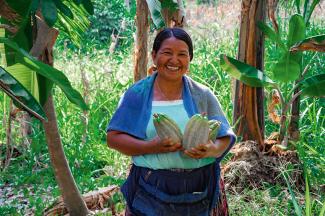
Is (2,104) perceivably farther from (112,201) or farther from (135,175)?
(135,175)

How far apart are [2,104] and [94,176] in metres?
1.13

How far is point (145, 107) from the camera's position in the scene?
2207 mm

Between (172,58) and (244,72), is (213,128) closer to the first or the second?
(172,58)

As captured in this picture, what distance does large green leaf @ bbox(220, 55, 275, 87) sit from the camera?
387cm

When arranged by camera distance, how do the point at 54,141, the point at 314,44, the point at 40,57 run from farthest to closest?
the point at 314,44
the point at 54,141
the point at 40,57

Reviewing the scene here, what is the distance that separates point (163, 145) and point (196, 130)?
0.43 feet

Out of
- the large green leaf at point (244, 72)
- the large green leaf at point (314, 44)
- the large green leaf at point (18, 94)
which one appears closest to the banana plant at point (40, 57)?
the large green leaf at point (18, 94)

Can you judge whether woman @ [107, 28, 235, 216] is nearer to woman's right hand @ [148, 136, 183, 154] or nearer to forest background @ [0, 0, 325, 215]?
woman's right hand @ [148, 136, 183, 154]

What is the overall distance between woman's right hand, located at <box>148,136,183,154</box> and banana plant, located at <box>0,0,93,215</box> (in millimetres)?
311

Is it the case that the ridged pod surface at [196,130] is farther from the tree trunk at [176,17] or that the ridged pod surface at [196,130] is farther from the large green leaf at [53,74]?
the tree trunk at [176,17]

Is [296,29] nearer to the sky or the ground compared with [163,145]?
nearer to the sky

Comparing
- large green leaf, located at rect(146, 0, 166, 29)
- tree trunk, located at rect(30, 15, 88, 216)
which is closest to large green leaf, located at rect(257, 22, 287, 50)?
tree trunk, located at rect(30, 15, 88, 216)

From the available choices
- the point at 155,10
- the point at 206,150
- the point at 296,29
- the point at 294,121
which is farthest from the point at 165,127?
the point at 294,121

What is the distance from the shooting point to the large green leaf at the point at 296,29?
3885 mm
